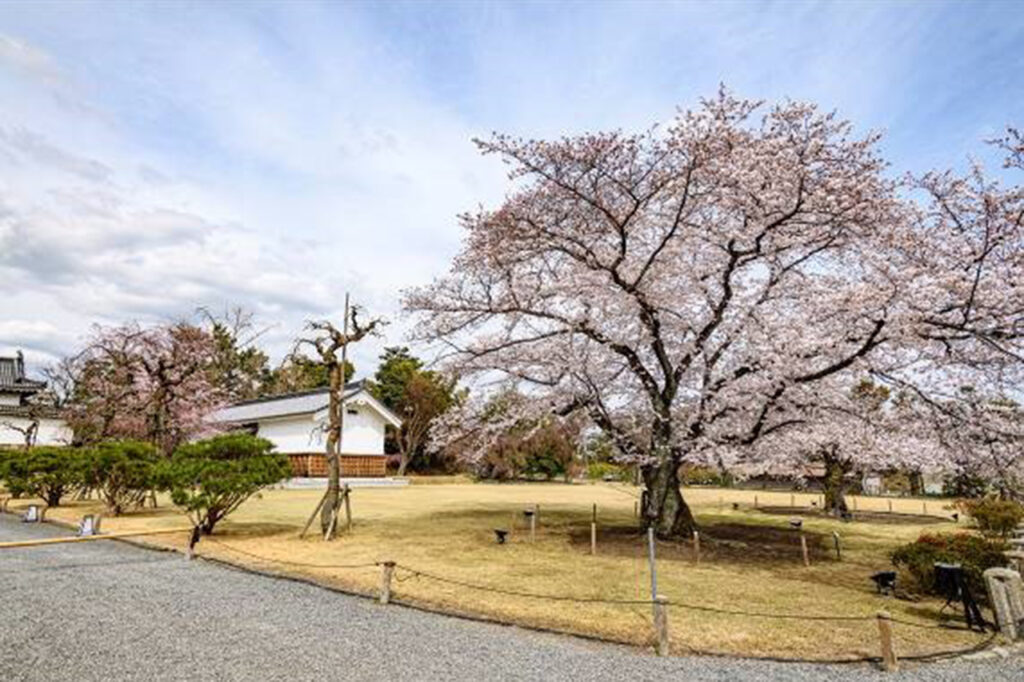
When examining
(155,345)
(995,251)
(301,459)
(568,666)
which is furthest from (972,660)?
(301,459)

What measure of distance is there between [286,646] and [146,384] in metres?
21.0

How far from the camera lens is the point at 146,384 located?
23.8 meters

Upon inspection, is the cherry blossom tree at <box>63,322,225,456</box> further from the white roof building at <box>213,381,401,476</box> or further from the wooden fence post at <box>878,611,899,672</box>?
the wooden fence post at <box>878,611,899,672</box>

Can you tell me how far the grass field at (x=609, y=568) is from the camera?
7473mm

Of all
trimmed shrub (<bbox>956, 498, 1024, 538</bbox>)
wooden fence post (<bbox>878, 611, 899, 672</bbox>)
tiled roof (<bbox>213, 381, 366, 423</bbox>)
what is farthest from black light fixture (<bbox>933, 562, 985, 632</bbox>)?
tiled roof (<bbox>213, 381, 366, 423</bbox>)

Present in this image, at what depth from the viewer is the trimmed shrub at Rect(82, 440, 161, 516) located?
16812 mm

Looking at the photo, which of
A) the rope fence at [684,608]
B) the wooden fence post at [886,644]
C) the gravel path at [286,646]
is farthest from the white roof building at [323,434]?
the wooden fence post at [886,644]

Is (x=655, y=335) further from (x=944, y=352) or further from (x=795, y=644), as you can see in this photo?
(x=795, y=644)

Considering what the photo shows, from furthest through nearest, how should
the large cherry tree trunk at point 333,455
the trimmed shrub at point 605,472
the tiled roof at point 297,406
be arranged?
the trimmed shrub at point 605,472 < the tiled roof at point 297,406 < the large cherry tree trunk at point 333,455

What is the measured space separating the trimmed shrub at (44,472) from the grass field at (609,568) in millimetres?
873

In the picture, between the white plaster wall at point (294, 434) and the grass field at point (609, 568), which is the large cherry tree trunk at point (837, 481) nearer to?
the grass field at point (609, 568)

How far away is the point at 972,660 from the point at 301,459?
3081cm

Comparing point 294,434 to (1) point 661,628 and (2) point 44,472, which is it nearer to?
(2) point 44,472

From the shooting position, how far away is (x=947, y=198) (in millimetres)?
10875
